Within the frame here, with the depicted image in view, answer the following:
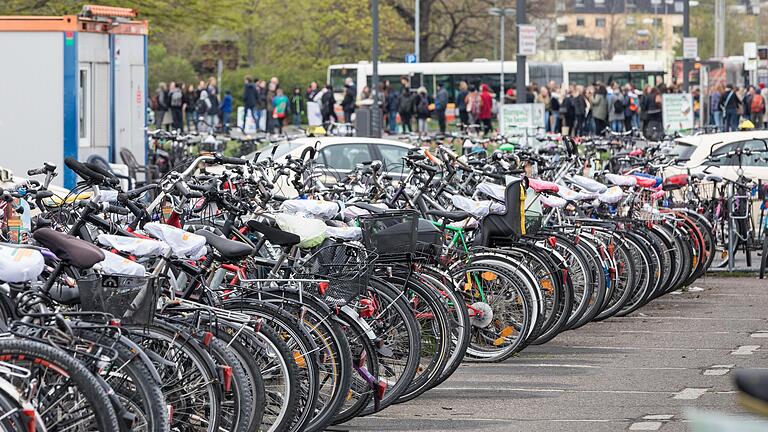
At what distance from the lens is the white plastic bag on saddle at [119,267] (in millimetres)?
5637

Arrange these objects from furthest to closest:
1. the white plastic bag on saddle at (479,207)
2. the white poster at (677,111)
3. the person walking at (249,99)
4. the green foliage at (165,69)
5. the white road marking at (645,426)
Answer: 1. the green foliage at (165,69)
2. the person walking at (249,99)
3. the white poster at (677,111)
4. the white plastic bag on saddle at (479,207)
5. the white road marking at (645,426)

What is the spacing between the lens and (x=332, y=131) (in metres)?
32.6

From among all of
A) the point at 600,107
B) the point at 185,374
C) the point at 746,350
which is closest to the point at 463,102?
the point at 600,107

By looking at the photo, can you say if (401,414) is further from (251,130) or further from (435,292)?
(251,130)

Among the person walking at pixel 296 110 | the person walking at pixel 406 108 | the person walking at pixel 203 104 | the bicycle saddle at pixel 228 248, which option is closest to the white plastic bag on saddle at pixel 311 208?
the bicycle saddle at pixel 228 248

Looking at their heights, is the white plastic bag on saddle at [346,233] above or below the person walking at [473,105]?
below

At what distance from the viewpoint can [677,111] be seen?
31.1 meters

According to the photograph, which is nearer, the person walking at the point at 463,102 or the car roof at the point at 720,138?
the car roof at the point at 720,138

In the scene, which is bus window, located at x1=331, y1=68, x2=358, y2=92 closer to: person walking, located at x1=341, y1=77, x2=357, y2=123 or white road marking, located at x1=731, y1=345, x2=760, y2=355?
person walking, located at x1=341, y1=77, x2=357, y2=123

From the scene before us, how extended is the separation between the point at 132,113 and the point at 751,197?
8.42 m

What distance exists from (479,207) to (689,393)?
1749mm

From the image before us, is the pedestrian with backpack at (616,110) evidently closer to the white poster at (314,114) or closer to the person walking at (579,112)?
the person walking at (579,112)

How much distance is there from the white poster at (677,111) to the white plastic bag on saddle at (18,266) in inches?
1044

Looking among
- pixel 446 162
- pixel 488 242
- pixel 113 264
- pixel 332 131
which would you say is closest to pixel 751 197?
pixel 446 162
